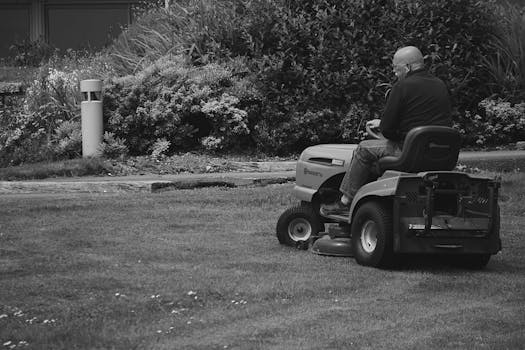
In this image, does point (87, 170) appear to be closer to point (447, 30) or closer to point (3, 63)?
point (447, 30)

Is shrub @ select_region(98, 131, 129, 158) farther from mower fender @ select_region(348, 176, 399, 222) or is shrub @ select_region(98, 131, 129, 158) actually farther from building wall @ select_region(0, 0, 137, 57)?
building wall @ select_region(0, 0, 137, 57)

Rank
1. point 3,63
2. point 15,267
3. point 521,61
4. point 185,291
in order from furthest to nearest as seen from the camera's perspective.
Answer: point 3,63 → point 521,61 → point 15,267 → point 185,291

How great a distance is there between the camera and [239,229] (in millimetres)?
10633

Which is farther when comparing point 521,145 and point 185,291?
point 521,145

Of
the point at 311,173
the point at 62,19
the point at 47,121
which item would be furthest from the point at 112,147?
the point at 62,19

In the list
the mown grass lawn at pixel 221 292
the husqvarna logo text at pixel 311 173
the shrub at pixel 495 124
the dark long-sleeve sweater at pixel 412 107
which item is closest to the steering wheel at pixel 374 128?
the dark long-sleeve sweater at pixel 412 107

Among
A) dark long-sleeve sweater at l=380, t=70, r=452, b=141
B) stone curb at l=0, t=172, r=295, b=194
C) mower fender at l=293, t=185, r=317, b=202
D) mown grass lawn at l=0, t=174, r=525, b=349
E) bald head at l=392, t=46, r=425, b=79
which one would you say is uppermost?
bald head at l=392, t=46, r=425, b=79

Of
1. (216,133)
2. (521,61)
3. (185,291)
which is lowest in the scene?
(185,291)

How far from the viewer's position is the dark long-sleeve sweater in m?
8.73

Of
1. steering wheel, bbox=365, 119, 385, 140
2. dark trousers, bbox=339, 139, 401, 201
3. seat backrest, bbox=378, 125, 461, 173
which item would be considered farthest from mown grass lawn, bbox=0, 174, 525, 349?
steering wheel, bbox=365, 119, 385, 140

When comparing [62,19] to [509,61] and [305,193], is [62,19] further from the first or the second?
[305,193]

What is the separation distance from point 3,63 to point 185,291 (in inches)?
563

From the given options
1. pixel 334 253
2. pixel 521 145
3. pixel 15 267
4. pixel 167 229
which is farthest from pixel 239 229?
pixel 521 145

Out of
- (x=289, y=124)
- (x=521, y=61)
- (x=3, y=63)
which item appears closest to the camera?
(x=289, y=124)
